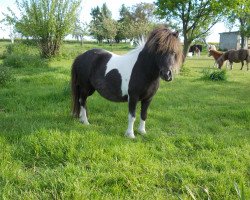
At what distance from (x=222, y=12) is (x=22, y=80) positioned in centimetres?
1213

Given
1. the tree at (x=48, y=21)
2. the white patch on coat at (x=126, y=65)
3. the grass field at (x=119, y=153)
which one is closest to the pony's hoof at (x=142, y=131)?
the grass field at (x=119, y=153)

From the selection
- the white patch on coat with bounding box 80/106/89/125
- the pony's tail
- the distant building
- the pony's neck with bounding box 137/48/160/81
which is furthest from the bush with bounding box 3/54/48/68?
the distant building

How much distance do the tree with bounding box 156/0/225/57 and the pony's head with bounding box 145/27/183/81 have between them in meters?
11.4

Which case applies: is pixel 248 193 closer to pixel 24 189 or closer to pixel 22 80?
pixel 24 189

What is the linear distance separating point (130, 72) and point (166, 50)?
34.8 inches

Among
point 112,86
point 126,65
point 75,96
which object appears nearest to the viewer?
point 126,65

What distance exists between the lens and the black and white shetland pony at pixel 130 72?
4180 millimetres

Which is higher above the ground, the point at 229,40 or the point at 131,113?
the point at 229,40

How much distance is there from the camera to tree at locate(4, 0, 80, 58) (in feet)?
55.4

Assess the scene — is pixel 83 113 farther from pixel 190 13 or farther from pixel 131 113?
pixel 190 13

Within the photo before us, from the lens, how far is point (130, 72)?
4.80 meters

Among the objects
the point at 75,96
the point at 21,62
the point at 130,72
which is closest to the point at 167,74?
the point at 130,72

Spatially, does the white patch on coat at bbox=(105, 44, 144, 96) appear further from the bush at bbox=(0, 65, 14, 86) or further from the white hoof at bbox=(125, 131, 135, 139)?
the bush at bbox=(0, 65, 14, 86)

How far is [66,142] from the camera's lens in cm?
410
